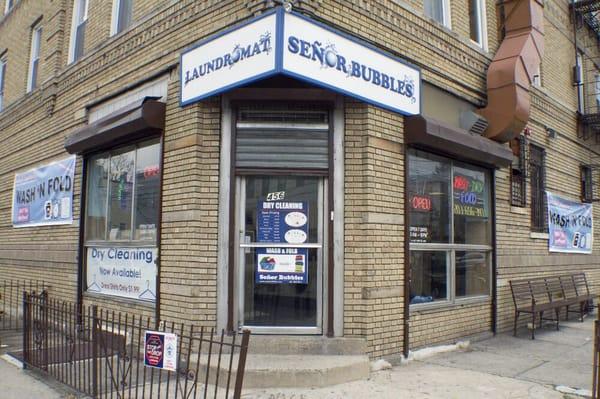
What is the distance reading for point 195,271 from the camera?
6.23 meters

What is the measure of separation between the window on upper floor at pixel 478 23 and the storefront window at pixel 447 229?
2.42 meters

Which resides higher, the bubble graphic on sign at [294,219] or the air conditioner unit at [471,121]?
the air conditioner unit at [471,121]

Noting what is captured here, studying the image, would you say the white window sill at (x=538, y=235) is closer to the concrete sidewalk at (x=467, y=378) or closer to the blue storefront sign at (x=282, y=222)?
the concrete sidewalk at (x=467, y=378)

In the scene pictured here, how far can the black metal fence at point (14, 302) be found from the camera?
9.72 m

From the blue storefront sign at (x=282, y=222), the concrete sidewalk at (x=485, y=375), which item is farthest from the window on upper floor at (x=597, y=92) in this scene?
the blue storefront sign at (x=282, y=222)

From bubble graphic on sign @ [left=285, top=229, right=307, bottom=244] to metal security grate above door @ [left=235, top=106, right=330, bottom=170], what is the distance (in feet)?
2.63

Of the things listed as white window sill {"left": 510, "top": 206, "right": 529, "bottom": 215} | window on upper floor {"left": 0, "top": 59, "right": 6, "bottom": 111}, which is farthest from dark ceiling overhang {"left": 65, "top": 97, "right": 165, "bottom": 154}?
window on upper floor {"left": 0, "top": 59, "right": 6, "bottom": 111}

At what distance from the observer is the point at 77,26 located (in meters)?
10.6

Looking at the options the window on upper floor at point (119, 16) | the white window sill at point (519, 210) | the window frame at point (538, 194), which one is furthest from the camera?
the window frame at point (538, 194)

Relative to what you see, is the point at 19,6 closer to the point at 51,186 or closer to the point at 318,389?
the point at 51,186

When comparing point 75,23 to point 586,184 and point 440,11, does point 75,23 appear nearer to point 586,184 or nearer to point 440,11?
point 440,11

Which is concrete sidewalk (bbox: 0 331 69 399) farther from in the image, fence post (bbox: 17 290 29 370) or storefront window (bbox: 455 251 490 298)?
storefront window (bbox: 455 251 490 298)

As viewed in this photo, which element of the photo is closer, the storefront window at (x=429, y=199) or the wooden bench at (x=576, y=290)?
the storefront window at (x=429, y=199)

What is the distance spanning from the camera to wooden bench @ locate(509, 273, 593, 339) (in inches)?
350
